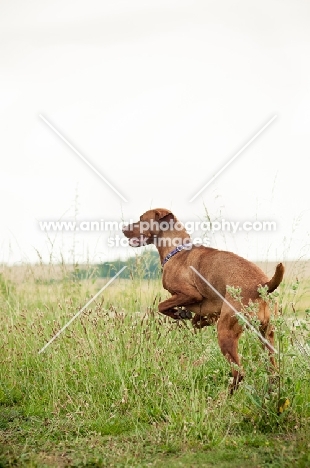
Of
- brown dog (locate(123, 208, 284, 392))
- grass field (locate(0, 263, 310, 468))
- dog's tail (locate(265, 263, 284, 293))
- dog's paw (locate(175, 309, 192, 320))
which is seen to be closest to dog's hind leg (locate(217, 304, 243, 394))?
brown dog (locate(123, 208, 284, 392))

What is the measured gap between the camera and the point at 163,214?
21.4 ft

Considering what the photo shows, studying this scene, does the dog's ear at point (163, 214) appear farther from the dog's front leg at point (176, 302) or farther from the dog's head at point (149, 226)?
the dog's front leg at point (176, 302)

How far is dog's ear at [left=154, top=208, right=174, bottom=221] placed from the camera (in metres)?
6.53

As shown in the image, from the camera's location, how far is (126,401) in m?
5.18

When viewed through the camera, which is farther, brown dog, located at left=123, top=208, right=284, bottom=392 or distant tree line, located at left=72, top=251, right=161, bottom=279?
distant tree line, located at left=72, top=251, right=161, bottom=279

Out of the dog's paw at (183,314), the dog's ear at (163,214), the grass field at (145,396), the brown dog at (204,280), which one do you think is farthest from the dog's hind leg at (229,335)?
the dog's ear at (163,214)

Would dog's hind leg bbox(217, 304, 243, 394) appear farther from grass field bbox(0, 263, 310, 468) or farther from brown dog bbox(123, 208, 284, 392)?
grass field bbox(0, 263, 310, 468)

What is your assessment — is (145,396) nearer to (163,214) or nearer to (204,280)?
(204,280)

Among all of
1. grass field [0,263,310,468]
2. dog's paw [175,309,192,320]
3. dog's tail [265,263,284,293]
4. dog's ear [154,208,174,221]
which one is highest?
dog's ear [154,208,174,221]

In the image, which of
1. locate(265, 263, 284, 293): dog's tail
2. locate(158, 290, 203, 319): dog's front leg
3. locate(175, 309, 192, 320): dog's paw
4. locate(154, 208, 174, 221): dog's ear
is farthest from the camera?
locate(154, 208, 174, 221): dog's ear

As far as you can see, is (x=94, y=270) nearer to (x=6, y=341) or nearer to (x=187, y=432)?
(x=6, y=341)

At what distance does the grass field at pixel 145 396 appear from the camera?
428 centimetres

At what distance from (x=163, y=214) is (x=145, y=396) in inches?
79.7

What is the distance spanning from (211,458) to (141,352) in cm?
173
